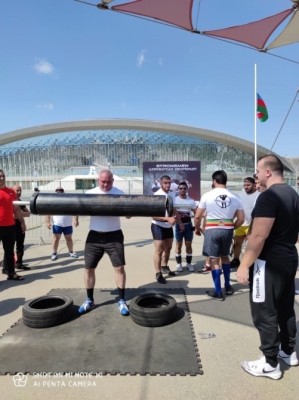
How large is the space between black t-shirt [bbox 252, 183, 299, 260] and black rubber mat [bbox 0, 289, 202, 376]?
4.21ft

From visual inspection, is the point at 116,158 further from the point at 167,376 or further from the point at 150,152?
the point at 167,376

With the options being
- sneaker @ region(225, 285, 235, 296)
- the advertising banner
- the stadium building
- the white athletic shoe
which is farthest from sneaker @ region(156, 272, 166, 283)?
the stadium building

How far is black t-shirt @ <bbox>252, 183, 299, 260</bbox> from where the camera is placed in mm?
2148

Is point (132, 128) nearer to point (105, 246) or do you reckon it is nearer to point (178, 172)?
point (178, 172)

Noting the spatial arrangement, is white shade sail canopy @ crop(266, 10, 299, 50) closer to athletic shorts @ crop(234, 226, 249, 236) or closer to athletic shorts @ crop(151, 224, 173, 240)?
athletic shorts @ crop(234, 226, 249, 236)

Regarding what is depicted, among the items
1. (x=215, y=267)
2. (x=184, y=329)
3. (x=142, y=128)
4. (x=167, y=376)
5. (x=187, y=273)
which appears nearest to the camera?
(x=167, y=376)

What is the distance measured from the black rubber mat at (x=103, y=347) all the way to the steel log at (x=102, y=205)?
139 cm

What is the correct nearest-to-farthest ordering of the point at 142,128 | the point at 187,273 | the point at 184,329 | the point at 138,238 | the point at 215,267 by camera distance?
the point at 184,329 < the point at 215,267 < the point at 187,273 < the point at 138,238 < the point at 142,128

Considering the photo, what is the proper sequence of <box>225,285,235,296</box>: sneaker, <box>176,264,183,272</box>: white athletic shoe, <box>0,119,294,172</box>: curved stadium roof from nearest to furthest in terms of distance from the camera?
<box>225,285,235,296</box>: sneaker → <box>176,264,183,272</box>: white athletic shoe → <box>0,119,294,172</box>: curved stadium roof

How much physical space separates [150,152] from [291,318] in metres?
47.1

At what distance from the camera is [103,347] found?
9.02ft

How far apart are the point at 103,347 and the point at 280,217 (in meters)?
2.19

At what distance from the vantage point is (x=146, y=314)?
10.3 feet

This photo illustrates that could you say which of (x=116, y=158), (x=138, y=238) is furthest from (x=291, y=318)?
(x=116, y=158)
